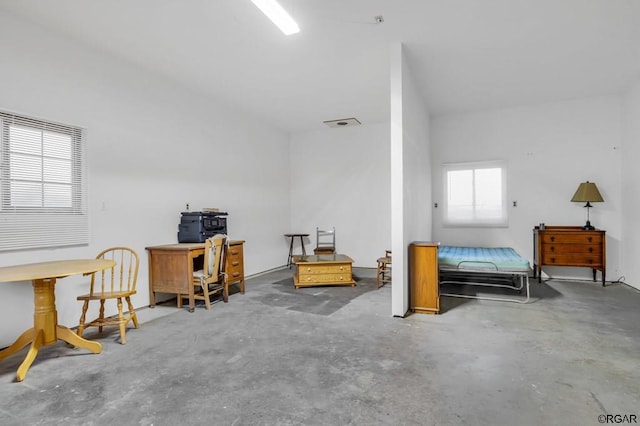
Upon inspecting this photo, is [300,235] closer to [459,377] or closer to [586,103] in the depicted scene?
[459,377]

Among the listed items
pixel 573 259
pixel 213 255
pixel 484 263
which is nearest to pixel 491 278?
pixel 573 259

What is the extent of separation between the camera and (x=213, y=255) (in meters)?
4.36

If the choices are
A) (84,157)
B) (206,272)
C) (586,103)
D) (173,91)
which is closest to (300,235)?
(206,272)

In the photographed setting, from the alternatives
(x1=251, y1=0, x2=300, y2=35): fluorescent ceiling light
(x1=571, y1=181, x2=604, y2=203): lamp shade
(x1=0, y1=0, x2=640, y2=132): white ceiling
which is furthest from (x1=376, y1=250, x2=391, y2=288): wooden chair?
(x1=251, y1=0, x2=300, y2=35): fluorescent ceiling light

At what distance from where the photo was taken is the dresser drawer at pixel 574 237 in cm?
538

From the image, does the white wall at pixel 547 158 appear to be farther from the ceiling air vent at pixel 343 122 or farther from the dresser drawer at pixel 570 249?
the ceiling air vent at pixel 343 122

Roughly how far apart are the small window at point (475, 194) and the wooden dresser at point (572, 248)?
848 mm

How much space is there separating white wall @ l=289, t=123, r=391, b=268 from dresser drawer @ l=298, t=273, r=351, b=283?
1.95 meters

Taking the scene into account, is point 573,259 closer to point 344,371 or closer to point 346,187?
point 346,187

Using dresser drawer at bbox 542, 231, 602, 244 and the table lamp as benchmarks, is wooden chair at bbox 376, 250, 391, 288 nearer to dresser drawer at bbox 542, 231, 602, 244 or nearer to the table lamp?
dresser drawer at bbox 542, 231, 602, 244

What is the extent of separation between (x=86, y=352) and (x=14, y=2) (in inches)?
126

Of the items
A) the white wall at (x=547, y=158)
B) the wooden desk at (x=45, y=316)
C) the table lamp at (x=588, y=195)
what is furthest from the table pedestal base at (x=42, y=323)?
the table lamp at (x=588, y=195)

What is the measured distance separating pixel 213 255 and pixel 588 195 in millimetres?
5969

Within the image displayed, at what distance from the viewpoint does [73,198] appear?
12.0 ft
